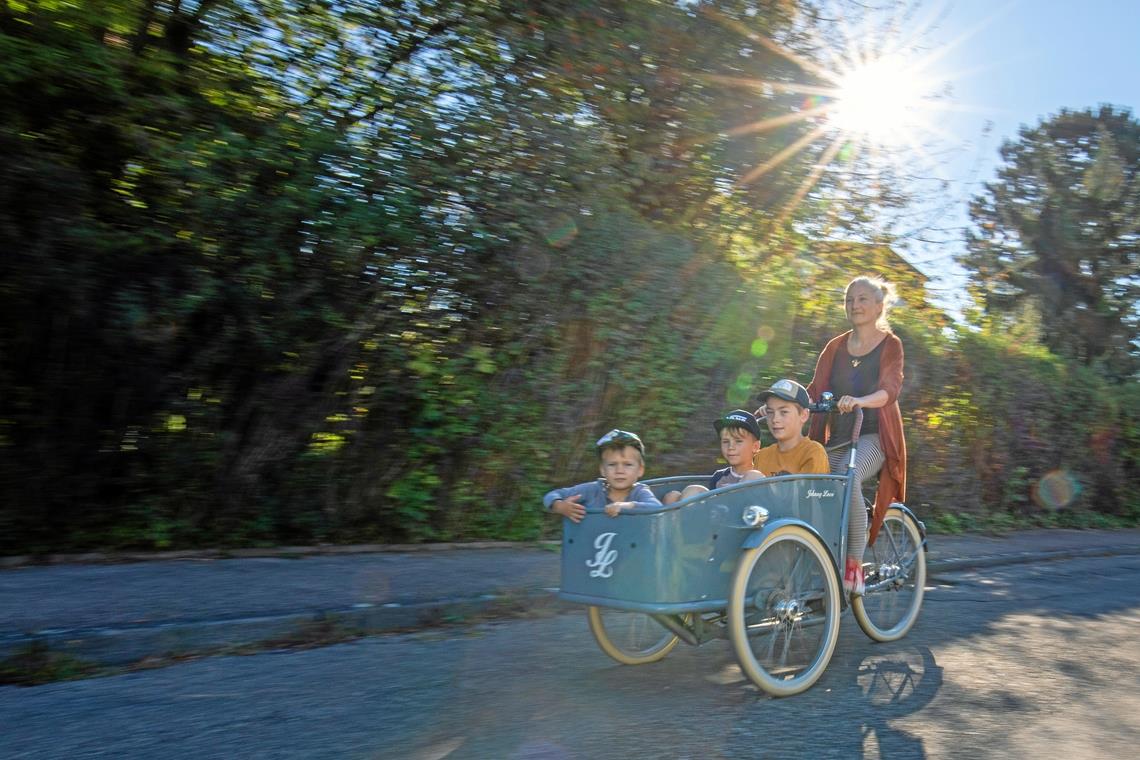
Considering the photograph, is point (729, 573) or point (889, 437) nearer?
point (729, 573)

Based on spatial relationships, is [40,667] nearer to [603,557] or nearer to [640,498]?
[603,557]

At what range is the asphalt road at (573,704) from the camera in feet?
11.4

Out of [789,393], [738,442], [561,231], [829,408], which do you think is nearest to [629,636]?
[738,442]

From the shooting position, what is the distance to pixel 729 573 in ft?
13.4

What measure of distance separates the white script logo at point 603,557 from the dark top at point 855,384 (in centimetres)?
205

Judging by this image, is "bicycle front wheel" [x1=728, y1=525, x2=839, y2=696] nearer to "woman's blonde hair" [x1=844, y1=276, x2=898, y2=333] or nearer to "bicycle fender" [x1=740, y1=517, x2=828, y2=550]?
"bicycle fender" [x1=740, y1=517, x2=828, y2=550]

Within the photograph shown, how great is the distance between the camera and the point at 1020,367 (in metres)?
13.7

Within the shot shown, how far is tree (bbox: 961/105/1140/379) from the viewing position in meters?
27.7

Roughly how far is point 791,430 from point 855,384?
2.60ft


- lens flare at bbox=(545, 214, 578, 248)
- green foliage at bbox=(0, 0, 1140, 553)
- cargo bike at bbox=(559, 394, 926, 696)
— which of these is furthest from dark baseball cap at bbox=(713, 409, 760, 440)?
lens flare at bbox=(545, 214, 578, 248)

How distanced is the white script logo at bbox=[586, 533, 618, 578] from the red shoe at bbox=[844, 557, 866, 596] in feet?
5.27

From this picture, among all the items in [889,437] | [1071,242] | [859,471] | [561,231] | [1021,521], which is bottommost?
[1021,521]

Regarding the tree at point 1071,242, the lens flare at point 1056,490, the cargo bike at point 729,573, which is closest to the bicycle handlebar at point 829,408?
the cargo bike at point 729,573

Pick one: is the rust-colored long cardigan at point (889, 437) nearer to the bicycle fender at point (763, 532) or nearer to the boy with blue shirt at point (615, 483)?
the bicycle fender at point (763, 532)
